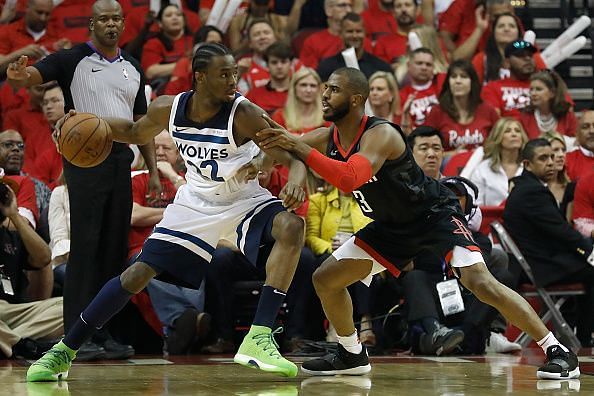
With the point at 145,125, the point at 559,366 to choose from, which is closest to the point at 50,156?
the point at 145,125

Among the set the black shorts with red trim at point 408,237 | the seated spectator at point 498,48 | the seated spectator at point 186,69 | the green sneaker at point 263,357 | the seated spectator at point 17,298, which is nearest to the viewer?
the green sneaker at point 263,357

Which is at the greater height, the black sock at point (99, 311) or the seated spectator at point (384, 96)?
the seated spectator at point (384, 96)

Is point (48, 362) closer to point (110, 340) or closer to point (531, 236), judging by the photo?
point (110, 340)

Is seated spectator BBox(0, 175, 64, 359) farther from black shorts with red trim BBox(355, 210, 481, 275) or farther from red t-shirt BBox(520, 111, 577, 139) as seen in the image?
red t-shirt BBox(520, 111, 577, 139)

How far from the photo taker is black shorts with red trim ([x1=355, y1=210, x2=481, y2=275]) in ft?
20.6

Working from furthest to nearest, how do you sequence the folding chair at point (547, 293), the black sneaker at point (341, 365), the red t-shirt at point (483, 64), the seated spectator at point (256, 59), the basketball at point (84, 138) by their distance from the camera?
the red t-shirt at point (483, 64) < the seated spectator at point (256, 59) < the folding chair at point (547, 293) < the black sneaker at point (341, 365) < the basketball at point (84, 138)

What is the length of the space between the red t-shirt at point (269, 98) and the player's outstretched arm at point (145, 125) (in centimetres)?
487

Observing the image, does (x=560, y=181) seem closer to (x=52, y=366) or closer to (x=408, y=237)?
(x=408, y=237)

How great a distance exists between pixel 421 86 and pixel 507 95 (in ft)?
3.03

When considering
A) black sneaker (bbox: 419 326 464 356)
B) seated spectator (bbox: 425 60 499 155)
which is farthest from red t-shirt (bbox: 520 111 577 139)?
black sneaker (bbox: 419 326 464 356)

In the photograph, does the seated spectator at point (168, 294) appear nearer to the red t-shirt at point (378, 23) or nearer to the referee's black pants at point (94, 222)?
the referee's black pants at point (94, 222)

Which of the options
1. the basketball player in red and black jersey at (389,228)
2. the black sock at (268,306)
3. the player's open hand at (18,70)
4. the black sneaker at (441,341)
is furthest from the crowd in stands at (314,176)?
the player's open hand at (18,70)

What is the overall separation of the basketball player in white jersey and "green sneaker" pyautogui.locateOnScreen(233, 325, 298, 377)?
0.15m

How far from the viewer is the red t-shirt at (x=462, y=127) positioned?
425 inches
